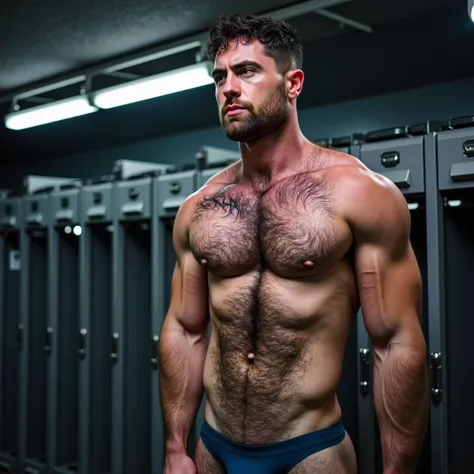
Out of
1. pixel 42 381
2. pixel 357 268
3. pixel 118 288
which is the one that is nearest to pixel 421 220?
pixel 357 268

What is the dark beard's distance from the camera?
1714mm

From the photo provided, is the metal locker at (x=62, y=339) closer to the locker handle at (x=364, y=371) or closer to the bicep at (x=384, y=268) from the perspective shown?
the locker handle at (x=364, y=371)

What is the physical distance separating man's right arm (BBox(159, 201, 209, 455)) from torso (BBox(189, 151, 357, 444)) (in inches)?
7.1

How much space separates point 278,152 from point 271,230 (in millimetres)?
239

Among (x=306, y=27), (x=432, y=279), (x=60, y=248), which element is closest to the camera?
(x=432, y=279)

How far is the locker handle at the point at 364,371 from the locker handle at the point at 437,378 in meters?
0.25

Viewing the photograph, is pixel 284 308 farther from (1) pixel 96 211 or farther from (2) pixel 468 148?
(1) pixel 96 211

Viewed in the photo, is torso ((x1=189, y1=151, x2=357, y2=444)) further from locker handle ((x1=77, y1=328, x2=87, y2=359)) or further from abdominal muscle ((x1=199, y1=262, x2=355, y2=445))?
locker handle ((x1=77, y1=328, x2=87, y2=359))

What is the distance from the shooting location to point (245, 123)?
67.4 inches

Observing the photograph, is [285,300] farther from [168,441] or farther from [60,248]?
[60,248]

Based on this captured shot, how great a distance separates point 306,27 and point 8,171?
4749 mm

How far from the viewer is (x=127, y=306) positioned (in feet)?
11.9

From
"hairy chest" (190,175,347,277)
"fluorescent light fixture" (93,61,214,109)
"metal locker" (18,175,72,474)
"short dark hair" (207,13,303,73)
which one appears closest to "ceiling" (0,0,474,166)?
"fluorescent light fixture" (93,61,214,109)

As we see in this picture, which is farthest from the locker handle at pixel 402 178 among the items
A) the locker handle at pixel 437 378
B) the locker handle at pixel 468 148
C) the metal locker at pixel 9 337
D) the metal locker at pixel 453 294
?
the metal locker at pixel 9 337
